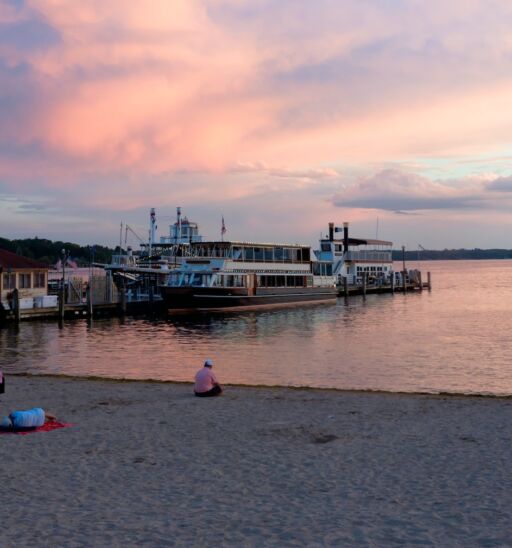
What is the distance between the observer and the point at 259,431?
14.0m

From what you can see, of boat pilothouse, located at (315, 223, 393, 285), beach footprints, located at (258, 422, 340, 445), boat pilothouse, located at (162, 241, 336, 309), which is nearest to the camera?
beach footprints, located at (258, 422, 340, 445)

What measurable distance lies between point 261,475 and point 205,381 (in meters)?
8.04

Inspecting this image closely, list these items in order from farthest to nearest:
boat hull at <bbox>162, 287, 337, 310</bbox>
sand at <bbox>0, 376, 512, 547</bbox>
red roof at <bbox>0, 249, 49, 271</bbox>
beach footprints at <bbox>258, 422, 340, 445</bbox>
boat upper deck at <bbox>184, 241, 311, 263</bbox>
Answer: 1. boat upper deck at <bbox>184, 241, 311, 263</bbox>
2. boat hull at <bbox>162, 287, 337, 310</bbox>
3. red roof at <bbox>0, 249, 49, 271</bbox>
4. beach footprints at <bbox>258, 422, 340, 445</bbox>
5. sand at <bbox>0, 376, 512, 547</bbox>

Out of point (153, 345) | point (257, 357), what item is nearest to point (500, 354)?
point (257, 357)

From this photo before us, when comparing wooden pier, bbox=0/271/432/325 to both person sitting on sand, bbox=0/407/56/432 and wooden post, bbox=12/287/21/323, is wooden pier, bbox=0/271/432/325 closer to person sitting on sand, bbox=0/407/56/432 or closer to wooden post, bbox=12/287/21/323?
wooden post, bbox=12/287/21/323

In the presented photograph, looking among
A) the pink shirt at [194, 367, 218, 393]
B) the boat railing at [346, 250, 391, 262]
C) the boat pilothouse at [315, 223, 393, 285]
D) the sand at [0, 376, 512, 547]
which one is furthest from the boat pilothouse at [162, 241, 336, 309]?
the sand at [0, 376, 512, 547]

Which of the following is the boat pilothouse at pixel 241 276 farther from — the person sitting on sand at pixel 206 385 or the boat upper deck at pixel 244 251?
the person sitting on sand at pixel 206 385

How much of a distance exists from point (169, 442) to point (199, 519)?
442 cm

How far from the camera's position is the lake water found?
27.3 metres

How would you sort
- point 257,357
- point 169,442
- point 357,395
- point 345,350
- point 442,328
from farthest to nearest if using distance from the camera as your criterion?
point 442,328 < point 345,350 < point 257,357 < point 357,395 < point 169,442

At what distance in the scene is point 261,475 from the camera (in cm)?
1080

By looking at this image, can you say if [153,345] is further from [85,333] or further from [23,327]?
[23,327]

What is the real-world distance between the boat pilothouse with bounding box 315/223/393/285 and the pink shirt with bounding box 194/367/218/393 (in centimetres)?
6444

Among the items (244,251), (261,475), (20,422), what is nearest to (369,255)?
(244,251)
